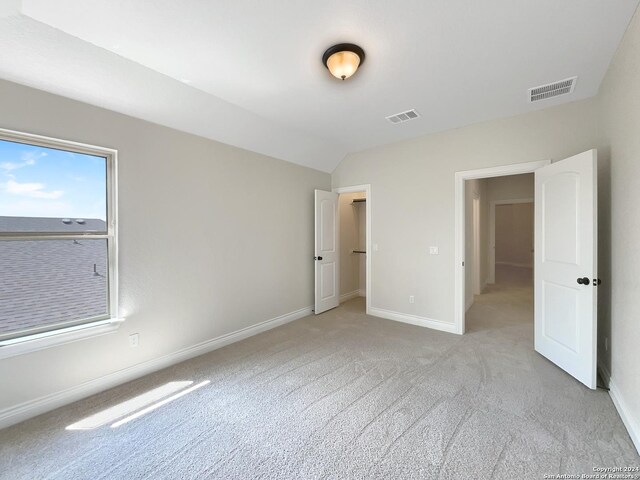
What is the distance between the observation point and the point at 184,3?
5.40ft

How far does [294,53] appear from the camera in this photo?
2105 millimetres

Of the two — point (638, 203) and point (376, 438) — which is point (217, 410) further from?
point (638, 203)

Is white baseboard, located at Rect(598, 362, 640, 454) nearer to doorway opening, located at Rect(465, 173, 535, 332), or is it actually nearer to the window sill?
doorway opening, located at Rect(465, 173, 535, 332)

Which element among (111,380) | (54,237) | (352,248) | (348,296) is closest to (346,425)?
(111,380)

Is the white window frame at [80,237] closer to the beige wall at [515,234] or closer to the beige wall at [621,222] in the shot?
the beige wall at [621,222]

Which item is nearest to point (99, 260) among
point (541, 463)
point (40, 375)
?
point (40, 375)

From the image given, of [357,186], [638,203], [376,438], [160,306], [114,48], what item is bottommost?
[376,438]

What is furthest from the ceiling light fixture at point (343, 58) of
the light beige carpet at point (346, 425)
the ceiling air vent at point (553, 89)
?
the light beige carpet at point (346, 425)

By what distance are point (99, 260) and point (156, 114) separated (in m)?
1.47

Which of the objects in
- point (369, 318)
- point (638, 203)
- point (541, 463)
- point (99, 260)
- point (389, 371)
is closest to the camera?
point (541, 463)

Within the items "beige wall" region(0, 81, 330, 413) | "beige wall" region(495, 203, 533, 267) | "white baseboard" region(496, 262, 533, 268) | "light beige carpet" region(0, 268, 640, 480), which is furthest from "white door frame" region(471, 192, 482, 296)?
"white baseboard" region(496, 262, 533, 268)

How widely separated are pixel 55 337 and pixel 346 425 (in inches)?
92.5

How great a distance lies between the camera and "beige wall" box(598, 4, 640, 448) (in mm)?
1814

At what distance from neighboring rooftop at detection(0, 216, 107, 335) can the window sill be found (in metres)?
0.10
